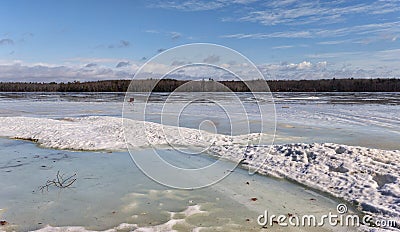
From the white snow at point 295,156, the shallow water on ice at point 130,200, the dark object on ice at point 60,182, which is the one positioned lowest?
the shallow water on ice at point 130,200

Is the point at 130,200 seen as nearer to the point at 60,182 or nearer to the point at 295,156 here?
the point at 60,182

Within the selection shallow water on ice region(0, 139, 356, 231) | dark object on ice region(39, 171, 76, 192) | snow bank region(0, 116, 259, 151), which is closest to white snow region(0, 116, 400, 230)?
snow bank region(0, 116, 259, 151)

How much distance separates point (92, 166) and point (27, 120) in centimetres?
1023

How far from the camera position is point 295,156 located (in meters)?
8.06

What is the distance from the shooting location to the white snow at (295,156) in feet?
18.7

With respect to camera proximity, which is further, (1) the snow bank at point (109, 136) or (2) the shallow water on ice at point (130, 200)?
(1) the snow bank at point (109, 136)

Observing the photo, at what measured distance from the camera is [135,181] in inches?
262

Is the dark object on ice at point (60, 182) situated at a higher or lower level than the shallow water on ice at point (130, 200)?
higher

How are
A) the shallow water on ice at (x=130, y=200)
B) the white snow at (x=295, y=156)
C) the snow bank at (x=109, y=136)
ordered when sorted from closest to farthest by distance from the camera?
1. the shallow water on ice at (x=130, y=200)
2. the white snow at (x=295, y=156)
3. the snow bank at (x=109, y=136)

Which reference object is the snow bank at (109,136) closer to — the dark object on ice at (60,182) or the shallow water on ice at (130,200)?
the shallow water on ice at (130,200)

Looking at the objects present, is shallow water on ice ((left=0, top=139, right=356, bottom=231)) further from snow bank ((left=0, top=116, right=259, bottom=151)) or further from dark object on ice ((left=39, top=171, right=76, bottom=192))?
snow bank ((left=0, top=116, right=259, bottom=151))

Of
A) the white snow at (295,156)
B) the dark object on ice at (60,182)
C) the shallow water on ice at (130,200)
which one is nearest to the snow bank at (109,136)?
the white snow at (295,156)

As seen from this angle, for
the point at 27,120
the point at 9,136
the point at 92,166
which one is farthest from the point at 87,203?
the point at 27,120

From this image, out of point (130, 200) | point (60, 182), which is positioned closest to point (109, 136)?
point (60, 182)
